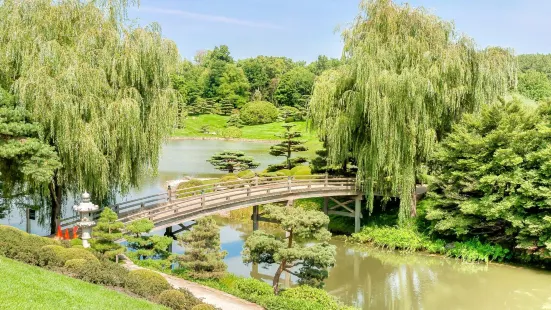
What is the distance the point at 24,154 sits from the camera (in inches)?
602

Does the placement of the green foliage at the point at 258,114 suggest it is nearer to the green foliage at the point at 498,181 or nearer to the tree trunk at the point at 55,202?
the green foliage at the point at 498,181

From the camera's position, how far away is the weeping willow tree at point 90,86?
52.5 ft

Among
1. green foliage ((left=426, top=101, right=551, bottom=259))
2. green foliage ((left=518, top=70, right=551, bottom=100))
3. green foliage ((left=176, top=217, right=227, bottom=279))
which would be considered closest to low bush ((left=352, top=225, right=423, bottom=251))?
green foliage ((left=426, top=101, right=551, bottom=259))

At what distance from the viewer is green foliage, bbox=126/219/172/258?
50.7 ft

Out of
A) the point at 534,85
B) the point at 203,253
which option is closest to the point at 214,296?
the point at 203,253

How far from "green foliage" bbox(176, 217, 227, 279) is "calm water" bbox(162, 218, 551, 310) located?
475 centimetres

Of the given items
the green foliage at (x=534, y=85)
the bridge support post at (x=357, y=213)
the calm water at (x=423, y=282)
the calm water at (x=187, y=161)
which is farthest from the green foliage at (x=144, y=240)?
the green foliage at (x=534, y=85)

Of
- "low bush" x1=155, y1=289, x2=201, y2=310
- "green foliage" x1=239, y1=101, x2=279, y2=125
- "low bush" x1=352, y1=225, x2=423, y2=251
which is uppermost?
"green foliage" x1=239, y1=101, x2=279, y2=125

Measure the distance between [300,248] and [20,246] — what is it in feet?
24.8

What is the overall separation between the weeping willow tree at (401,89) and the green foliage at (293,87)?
227 feet

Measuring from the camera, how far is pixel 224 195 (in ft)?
71.2

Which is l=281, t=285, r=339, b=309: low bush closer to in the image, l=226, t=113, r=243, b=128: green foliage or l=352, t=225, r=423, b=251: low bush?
l=352, t=225, r=423, b=251: low bush

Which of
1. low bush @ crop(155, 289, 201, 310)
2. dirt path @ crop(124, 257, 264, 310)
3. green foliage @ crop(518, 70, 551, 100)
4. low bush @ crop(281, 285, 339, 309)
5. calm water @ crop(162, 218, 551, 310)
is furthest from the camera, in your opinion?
green foliage @ crop(518, 70, 551, 100)

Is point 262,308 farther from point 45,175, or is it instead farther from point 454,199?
point 454,199
